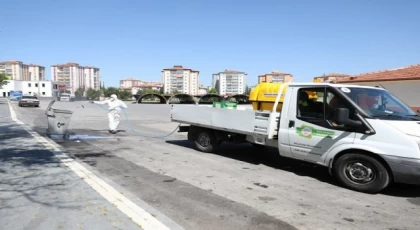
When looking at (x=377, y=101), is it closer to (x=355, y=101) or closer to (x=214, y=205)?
(x=355, y=101)

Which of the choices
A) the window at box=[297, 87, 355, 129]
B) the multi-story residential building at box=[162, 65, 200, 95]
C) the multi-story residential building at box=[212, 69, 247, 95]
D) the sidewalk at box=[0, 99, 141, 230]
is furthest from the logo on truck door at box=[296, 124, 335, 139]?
the multi-story residential building at box=[212, 69, 247, 95]

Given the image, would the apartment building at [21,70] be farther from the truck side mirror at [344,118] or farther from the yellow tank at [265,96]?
the truck side mirror at [344,118]

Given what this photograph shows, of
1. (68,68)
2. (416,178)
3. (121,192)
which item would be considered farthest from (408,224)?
(68,68)

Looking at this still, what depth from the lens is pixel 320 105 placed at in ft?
19.7

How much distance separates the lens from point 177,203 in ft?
15.1

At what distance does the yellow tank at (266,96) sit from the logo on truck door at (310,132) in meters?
0.90

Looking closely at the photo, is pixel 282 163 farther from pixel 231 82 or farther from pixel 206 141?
pixel 231 82

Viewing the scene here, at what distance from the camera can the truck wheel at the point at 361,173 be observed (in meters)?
5.12

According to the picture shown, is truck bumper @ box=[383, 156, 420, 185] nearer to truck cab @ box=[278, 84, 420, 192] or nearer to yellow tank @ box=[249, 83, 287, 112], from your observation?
truck cab @ box=[278, 84, 420, 192]

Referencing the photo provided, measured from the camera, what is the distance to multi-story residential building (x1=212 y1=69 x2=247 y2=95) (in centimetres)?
14812

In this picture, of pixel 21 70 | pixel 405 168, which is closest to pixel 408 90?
pixel 405 168

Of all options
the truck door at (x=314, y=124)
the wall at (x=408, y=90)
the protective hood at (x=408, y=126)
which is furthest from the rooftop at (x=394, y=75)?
the protective hood at (x=408, y=126)

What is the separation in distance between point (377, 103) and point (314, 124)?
1.16 m

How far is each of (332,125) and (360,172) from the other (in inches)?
35.9
